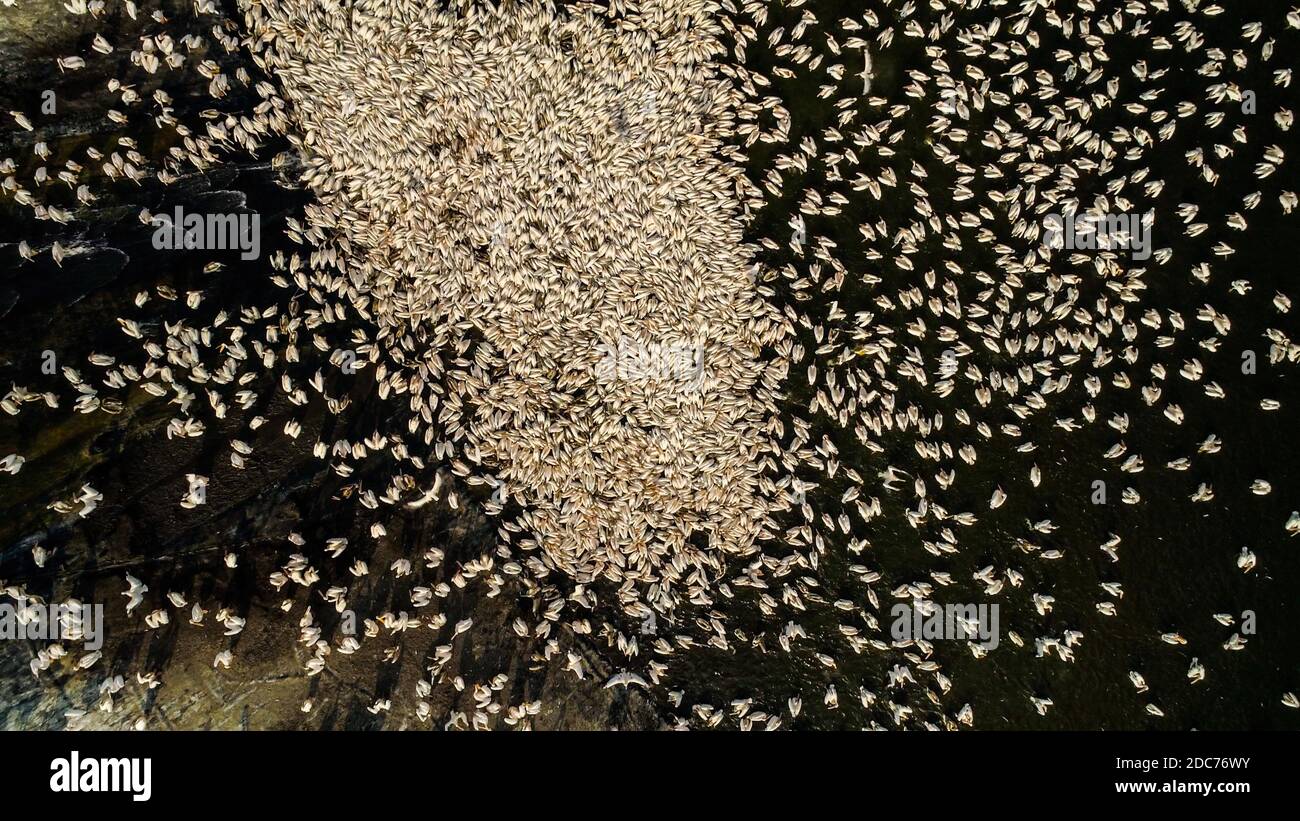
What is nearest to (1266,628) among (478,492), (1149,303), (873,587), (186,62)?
(1149,303)

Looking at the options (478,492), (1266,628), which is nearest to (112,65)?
(478,492)

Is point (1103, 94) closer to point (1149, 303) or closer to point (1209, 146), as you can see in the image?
point (1209, 146)

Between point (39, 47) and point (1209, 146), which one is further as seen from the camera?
point (1209, 146)

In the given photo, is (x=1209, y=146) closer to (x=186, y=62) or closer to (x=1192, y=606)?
(x=1192, y=606)

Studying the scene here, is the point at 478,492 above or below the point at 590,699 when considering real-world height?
above
